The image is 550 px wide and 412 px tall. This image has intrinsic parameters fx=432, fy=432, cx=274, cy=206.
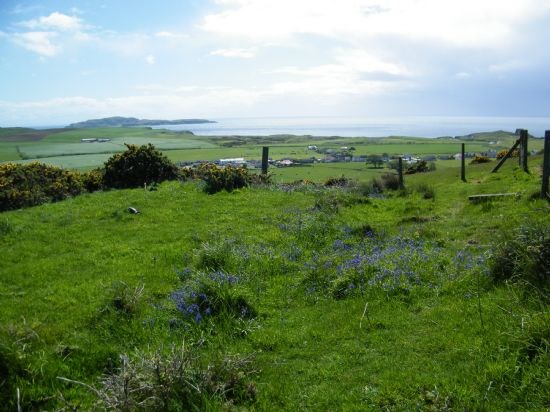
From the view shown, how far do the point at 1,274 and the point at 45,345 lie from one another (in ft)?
16.1

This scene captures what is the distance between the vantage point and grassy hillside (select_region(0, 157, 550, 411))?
17.5 feet

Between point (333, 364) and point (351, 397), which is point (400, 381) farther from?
point (333, 364)

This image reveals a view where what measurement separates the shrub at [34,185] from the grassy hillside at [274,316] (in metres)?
4.96

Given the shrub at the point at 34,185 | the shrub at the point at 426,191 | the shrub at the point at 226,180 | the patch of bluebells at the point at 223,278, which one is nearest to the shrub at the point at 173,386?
the patch of bluebells at the point at 223,278

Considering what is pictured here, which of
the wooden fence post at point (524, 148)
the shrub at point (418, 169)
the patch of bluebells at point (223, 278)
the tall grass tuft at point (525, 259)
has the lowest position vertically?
the patch of bluebells at point (223, 278)

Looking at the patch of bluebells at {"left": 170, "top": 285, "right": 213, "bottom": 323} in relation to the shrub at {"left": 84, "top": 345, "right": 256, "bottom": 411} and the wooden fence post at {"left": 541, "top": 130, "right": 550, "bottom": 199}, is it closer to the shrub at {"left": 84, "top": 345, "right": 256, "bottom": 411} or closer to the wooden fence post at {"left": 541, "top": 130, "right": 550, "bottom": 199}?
the shrub at {"left": 84, "top": 345, "right": 256, "bottom": 411}

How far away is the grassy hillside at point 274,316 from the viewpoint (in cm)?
534

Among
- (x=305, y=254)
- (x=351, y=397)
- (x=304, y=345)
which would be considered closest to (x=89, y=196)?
(x=305, y=254)

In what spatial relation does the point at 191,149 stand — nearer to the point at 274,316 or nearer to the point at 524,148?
the point at 524,148

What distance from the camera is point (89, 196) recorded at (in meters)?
21.0

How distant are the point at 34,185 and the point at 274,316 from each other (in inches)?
690

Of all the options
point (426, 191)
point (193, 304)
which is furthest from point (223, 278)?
point (426, 191)

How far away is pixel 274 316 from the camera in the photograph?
27.1 feet

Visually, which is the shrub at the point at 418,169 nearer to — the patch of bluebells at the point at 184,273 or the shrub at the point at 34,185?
the shrub at the point at 34,185
